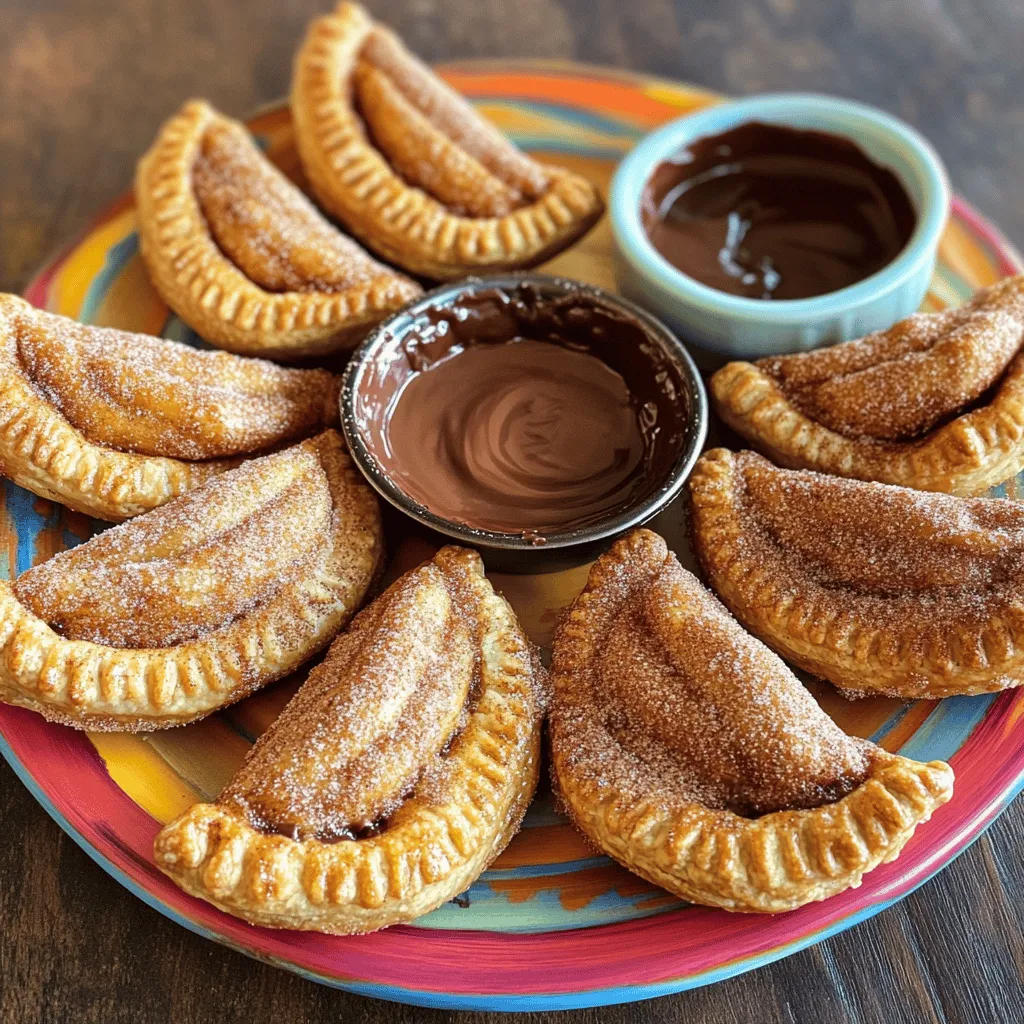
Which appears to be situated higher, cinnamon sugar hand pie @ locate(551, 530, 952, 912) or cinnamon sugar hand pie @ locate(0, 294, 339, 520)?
cinnamon sugar hand pie @ locate(551, 530, 952, 912)

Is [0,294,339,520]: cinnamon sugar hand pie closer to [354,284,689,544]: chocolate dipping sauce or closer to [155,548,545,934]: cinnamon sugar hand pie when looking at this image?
[354,284,689,544]: chocolate dipping sauce

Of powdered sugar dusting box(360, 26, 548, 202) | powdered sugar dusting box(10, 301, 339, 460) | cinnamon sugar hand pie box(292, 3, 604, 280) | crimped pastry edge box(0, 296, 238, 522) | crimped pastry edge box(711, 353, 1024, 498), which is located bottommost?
crimped pastry edge box(0, 296, 238, 522)

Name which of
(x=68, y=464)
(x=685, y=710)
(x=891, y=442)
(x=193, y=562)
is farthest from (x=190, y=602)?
(x=891, y=442)

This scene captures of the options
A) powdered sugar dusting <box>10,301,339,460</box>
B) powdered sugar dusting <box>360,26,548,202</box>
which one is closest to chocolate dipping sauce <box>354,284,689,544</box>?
powdered sugar dusting <box>10,301,339,460</box>

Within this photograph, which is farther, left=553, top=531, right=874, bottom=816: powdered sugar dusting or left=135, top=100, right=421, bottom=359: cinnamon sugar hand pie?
left=135, top=100, right=421, bottom=359: cinnamon sugar hand pie

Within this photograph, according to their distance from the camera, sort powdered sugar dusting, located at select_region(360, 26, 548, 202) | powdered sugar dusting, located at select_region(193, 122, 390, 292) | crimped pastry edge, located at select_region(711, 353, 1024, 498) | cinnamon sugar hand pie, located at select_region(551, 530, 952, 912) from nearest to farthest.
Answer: cinnamon sugar hand pie, located at select_region(551, 530, 952, 912)
crimped pastry edge, located at select_region(711, 353, 1024, 498)
powdered sugar dusting, located at select_region(193, 122, 390, 292)
powdered sugar dusting, located at select_region(360, 26, 548, 202)

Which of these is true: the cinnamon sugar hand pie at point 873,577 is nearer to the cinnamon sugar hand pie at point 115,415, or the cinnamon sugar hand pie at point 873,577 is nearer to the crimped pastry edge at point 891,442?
the crimped pastry edge at point 891,442

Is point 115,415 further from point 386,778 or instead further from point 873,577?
point 873,577
